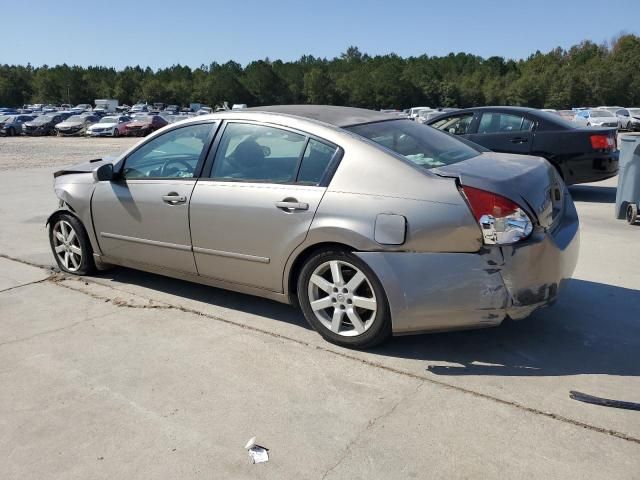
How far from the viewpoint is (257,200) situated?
4059 mm

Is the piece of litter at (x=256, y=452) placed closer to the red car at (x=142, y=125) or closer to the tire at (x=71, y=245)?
the tire at (x=71, y=245)

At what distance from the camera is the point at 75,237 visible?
543 centimetres

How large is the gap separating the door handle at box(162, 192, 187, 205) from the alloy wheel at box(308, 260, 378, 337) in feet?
4.13

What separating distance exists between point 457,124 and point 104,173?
6.97m

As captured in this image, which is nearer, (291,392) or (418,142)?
(291,392)

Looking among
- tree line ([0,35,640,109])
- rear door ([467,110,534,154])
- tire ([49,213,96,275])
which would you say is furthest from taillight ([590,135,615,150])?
tree line ([0,35,640,109])

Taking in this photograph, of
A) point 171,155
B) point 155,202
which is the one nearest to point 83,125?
point 171,155

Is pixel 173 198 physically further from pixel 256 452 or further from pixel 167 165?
pixel 256 452

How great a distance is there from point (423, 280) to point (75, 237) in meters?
3.48

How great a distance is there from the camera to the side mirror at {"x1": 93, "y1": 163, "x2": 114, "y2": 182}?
486 centimetres

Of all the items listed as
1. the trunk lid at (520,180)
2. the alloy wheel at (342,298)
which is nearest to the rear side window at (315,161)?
the alloy wheel at (342,298)

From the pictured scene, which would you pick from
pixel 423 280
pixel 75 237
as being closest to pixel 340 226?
pixel 423 280

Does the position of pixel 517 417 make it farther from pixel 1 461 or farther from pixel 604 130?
pixel 604 130

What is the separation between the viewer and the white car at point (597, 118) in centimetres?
3228
